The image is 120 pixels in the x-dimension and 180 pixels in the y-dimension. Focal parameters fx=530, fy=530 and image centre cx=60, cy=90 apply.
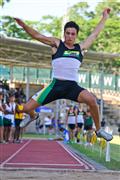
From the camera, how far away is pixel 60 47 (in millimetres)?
8695

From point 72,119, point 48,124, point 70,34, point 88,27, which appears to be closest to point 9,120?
point 72,119

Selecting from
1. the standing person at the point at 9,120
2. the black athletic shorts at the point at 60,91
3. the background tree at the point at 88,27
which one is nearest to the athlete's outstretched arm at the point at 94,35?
the black athletic shorts at the point at 60,91

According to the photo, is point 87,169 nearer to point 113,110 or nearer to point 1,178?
point 1,178

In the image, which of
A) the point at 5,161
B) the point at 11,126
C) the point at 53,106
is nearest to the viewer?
the point at 5,161

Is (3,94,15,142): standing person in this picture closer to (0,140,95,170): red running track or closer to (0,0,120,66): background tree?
(0,140,95,170): red running track

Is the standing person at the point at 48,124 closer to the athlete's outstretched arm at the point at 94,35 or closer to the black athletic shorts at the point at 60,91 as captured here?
the athlete's outstretched arm at the point at 94,35

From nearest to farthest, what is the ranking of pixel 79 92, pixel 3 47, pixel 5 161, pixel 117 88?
pixel 79 92 < pixel 5 161 < pixel 3 47 < pixel 117 88

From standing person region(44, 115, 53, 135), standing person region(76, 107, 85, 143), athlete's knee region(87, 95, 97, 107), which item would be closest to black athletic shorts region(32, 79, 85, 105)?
athlete's knee region(87, 95, 97, 107)

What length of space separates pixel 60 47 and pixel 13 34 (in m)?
46.1

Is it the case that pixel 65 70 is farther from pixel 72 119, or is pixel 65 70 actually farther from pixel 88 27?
pixel 88 27

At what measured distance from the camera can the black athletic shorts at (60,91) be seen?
8602 mm

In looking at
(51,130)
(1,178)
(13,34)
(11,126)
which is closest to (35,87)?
(51,130)

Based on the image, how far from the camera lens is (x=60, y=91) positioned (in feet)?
28.2

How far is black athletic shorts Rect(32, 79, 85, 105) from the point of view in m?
8.60
